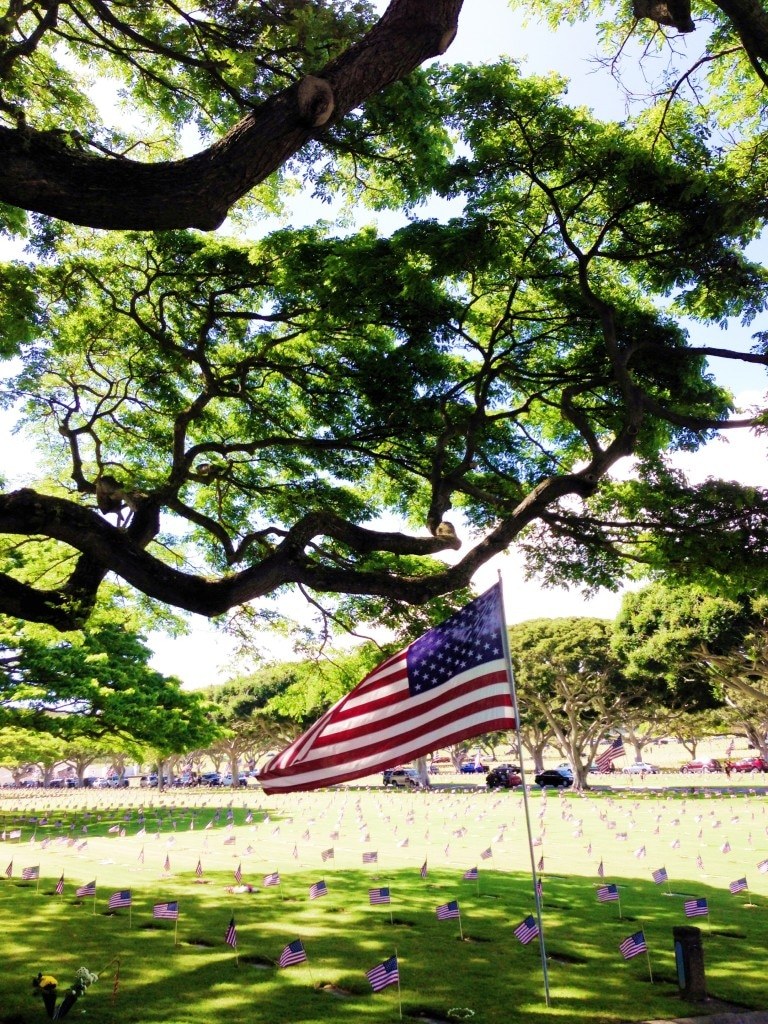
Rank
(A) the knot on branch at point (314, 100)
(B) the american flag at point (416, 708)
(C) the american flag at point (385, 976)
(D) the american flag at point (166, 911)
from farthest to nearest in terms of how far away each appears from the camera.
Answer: (D) the american flag at point (166, 911) → (C) the american flag at point (385, 976) → (B) the american flag at point (416, 708) → (A) the knot on branch at point (314, 100)

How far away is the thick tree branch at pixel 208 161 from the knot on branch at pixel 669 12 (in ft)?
5.68

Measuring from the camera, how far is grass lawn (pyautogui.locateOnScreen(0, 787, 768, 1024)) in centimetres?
671

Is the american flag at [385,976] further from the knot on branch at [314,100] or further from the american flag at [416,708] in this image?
the knot on branch at [314,100]

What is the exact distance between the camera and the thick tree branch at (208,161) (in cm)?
420

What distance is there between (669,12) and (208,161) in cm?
371

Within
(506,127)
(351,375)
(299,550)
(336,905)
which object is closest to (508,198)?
(506,127)

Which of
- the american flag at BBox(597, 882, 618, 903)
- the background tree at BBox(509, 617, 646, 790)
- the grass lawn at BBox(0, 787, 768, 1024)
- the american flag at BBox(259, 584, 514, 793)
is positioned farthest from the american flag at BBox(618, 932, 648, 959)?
the background tree at BBox(509, 617, 646, 790)

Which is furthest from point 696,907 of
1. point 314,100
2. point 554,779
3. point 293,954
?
point 554,779

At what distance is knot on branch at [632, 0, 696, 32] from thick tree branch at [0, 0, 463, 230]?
173 cm

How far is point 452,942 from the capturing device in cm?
909

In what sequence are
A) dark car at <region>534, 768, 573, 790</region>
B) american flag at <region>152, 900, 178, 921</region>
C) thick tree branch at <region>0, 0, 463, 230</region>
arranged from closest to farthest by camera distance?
thick tree branch at <region>0, 0, 463, 230</region> → american flag at <region>152, 900, 178, 921</region> → dark car at <region>534, 768, 573, 790</region>

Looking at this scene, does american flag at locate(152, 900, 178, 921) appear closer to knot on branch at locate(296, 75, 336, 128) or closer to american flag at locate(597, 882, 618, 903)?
american flag at locate(597, 882, 618, 903)

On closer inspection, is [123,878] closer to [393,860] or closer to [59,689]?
[393,860]

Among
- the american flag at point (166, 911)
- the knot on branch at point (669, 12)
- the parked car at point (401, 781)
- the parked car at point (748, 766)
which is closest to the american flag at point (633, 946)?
the american flag at point (166, 911)
